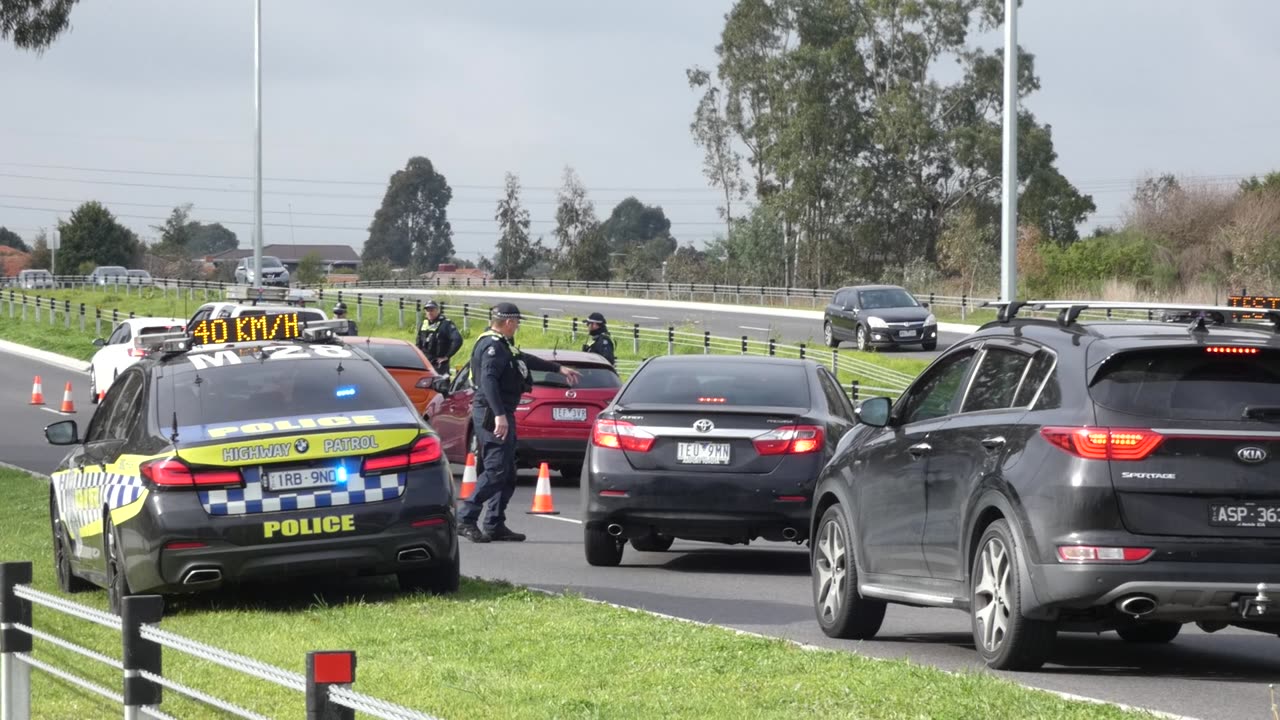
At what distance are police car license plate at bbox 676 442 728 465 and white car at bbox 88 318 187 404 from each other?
19386mm

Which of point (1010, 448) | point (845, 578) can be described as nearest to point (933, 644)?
point (845, 578)

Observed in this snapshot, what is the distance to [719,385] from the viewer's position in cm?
1380

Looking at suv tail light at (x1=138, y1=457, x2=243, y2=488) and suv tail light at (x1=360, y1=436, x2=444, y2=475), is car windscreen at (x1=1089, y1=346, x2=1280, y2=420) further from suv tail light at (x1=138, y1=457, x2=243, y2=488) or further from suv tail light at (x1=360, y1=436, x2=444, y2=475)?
suv tail light at (x1=138, y1=457, x2=243, y2=488)

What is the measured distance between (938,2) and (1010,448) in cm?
7325

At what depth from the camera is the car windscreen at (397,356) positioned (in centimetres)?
2542

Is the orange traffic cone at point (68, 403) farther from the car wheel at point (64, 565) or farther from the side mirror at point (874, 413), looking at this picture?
the side mirror at point (874, 413)

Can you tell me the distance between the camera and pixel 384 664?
28.0ft

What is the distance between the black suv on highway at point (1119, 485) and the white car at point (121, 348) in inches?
952

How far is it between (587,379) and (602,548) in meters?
7.61

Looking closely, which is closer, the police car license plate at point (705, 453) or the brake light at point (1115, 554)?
the brake light at point (1115, 554)

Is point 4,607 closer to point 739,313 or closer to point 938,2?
point 739,313

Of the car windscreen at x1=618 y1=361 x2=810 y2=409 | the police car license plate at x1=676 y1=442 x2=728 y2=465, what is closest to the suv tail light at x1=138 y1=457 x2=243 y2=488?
the police car license plate at x1=676 y1=442 x2=728 y2=465

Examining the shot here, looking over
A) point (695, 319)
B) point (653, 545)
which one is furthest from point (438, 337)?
point (695, 319)

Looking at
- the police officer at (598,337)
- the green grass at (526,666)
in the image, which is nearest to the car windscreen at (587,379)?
the police officer at (598,337)
